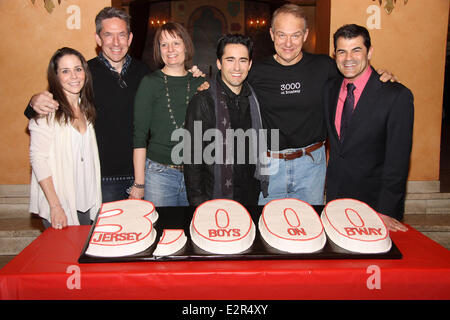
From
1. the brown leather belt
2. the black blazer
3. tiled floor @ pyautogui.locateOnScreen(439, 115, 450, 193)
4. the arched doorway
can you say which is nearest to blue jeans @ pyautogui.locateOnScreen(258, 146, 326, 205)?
the brown leather belt

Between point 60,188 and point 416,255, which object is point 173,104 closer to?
point 60,188

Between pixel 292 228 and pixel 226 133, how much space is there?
890 mm

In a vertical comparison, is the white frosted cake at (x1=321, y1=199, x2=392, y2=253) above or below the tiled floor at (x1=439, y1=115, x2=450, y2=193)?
above

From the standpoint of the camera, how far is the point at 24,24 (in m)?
3.93

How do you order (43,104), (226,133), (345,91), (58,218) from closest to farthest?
Answer: 1. (58,218)
2. (43,104)
3. (226,133)
4. (345,91)

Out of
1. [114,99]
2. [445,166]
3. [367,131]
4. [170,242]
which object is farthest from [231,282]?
[445,166]

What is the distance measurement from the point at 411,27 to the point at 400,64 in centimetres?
44

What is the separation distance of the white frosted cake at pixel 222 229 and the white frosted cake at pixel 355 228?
32 cm

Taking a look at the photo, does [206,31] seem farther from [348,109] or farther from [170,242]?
[170,242]

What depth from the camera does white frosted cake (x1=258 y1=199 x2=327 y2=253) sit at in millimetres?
1232

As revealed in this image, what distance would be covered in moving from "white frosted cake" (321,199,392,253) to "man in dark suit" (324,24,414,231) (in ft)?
1.76

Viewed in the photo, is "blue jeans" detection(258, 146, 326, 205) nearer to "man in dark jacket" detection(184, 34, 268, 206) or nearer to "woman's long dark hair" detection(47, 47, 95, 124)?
"man in dark jacket" detection(184, 34, 268, 206)

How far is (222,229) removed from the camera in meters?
1.30

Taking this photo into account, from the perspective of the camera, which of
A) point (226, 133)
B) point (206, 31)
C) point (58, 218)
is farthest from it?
point (206, 31)
